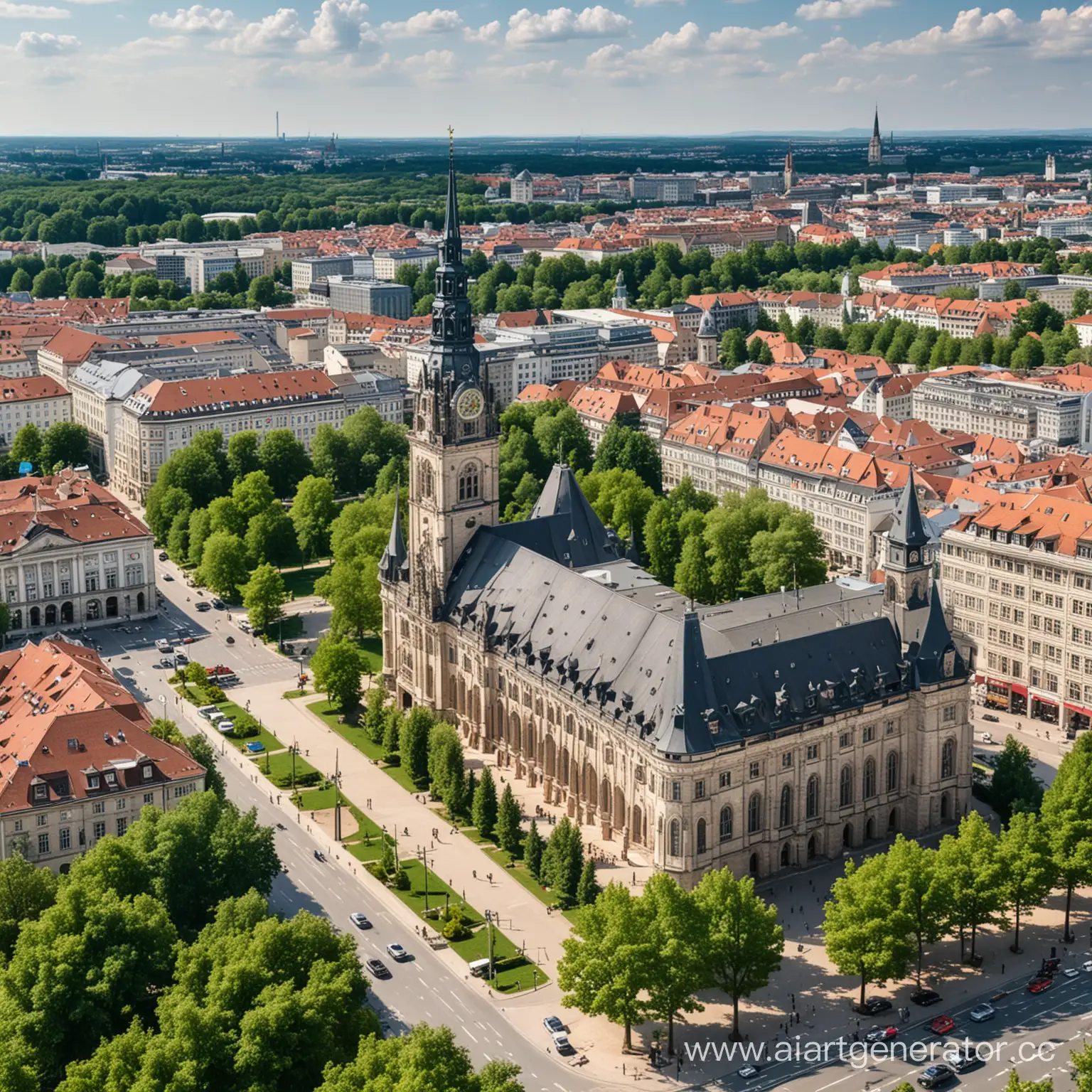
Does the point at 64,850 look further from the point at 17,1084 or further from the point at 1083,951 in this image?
the point at 1083,951

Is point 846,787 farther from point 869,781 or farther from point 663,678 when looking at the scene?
point 663,678

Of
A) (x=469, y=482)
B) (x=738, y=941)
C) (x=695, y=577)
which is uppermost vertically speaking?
(x=469, y=482)

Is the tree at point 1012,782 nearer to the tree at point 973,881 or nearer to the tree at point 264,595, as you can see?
the tree at point 973,881

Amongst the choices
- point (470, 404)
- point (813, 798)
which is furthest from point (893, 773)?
point (470, 404)

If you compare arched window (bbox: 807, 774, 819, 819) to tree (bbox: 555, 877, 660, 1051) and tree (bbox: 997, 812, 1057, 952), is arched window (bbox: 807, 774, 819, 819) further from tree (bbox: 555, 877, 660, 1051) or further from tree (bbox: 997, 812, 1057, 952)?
tree (bbox: 555, 877, 660, 1051)

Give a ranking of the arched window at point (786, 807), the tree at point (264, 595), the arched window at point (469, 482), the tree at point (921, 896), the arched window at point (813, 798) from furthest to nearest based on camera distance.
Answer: the tree at point (264, 595) → the arched window at point (469, 482) → the arched window at point (813, 798) → the arched window at point (786, 807) → the tree at point (921, 896)

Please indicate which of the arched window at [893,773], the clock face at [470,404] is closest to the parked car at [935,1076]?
the arched window at [893,773]
